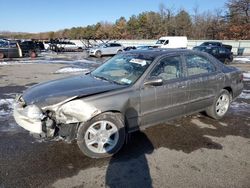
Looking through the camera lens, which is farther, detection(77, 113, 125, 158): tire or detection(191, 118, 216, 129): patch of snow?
detection(191, 118, 216, 129): patch of snow

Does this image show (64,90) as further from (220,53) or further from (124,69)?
(220,53)

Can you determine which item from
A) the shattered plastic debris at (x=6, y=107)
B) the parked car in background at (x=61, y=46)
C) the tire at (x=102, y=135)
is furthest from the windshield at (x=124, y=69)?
the parked car in background at (x=61, y=46)

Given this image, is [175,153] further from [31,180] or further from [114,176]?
[31,180]

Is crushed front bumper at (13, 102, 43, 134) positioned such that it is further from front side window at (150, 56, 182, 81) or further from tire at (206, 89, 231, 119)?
tire at (206, 89, 231, 119)

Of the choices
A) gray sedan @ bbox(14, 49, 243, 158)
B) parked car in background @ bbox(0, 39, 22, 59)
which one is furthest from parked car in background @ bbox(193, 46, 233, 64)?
gray sedan @ bbox(14, 49, 243, 158)

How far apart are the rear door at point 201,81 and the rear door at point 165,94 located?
191mm

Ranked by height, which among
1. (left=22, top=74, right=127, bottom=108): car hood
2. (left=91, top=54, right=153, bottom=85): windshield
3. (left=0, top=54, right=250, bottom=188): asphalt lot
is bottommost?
(left=0, top=54, right=250, bottom=188): asphalt lot

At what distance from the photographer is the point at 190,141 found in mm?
4453

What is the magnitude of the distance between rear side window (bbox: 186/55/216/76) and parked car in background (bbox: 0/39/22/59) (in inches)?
812

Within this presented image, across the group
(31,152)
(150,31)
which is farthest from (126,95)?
(150,31)

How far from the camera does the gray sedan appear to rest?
361 cm

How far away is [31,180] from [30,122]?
2.68 feet

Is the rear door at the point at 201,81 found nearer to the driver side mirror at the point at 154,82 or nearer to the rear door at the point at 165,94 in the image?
the rear door at the point at 165,94

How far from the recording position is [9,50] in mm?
22516
